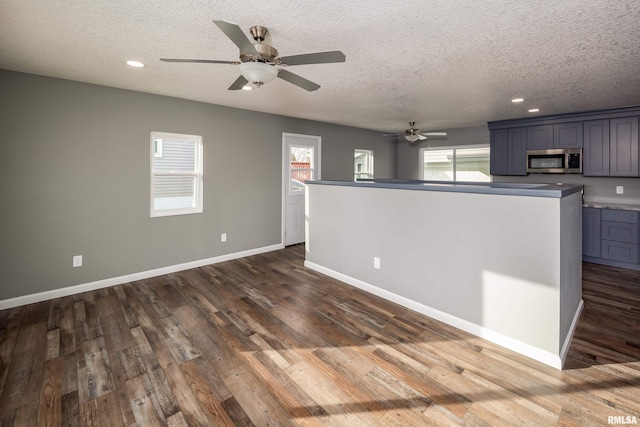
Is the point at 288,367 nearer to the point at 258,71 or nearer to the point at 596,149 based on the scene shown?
the point at 258,71

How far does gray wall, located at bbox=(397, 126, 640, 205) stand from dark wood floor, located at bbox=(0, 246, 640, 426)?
238cm

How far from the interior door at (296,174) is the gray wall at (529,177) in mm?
2931

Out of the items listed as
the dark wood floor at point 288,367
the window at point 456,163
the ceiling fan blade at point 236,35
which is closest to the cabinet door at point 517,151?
the window at point 456,163

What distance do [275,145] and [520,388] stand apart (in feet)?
15.5

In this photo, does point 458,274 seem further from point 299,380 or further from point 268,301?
point 268,301

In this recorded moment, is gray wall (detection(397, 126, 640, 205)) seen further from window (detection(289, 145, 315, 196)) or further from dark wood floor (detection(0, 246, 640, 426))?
window (detection(289, 145, 315, 196))

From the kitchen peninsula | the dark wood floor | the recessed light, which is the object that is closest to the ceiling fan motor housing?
the recessed light

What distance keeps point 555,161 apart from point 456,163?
2050mm

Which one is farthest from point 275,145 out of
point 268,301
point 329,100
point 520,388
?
point 520,388

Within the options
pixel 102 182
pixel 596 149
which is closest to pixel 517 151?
pixel 596 149

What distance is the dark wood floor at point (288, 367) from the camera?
1792 millimetres

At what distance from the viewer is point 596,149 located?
15.9 ft

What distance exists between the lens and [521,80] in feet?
10.9

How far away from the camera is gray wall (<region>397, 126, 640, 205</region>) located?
4.86 meters
